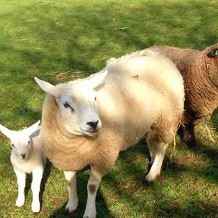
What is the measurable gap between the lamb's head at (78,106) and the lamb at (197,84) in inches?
61.0

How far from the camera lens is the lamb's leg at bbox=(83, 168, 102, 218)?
3.68m

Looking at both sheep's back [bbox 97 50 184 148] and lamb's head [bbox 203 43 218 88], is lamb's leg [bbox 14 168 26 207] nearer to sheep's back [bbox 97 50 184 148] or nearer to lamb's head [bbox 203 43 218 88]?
sheep's back [bbox 97 50 184 148]

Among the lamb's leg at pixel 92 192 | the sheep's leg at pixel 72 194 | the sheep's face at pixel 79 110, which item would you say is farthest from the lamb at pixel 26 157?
the sheep's face at pixel 79 110

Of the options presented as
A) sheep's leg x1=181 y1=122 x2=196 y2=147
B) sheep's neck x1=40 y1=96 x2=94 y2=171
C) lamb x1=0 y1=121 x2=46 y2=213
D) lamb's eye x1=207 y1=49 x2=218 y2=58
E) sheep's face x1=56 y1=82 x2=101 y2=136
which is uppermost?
sheep's face x1=56 y1=82 x2=101 y2=136

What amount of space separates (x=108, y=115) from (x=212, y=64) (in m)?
1.49

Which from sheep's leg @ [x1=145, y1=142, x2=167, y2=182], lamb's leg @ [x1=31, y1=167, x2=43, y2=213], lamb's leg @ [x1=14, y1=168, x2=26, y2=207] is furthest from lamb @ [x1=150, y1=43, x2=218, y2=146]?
lamb's leg @ [x1=14, y1=168, x2=26, y2=207]

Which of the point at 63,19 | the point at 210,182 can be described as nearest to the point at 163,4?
the point at 63,19

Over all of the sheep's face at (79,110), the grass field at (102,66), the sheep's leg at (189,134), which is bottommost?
the grass field at (102,66)

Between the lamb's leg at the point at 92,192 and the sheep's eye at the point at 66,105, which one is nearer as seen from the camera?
the sheep's eye at the point at 66,105

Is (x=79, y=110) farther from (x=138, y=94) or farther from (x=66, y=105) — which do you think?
(x=138, y=94)

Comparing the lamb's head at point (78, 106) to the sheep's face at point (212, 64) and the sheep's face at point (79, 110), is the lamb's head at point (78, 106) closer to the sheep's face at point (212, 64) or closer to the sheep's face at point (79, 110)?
the sheep's face at point (79, 110)

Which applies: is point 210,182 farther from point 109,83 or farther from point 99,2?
point 99,2

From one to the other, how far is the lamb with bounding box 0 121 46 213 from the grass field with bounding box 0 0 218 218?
0.54 feet

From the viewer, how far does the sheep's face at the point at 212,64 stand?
175 inches
